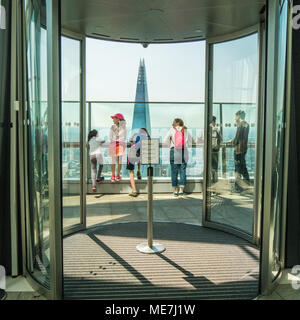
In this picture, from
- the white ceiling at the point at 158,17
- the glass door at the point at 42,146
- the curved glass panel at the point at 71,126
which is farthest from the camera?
the curved glass panel at the point at 71,126

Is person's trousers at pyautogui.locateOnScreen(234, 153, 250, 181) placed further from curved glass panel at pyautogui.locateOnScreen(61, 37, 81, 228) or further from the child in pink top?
the child in pink top

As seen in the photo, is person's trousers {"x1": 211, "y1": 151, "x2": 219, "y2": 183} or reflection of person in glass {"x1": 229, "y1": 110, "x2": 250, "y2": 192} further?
person's trousers {"x1": 211, "y1": 151, "x2": 219, "y2": 183}

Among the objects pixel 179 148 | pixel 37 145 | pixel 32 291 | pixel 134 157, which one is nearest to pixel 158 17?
pixel 37 145

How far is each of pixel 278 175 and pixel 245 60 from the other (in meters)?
1.70

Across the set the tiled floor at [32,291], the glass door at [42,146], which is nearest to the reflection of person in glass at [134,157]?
the glass door at [42,146]

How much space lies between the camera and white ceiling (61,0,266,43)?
306 centimetres

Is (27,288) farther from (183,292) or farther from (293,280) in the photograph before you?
(293,280)

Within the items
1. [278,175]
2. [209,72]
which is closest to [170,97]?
[209,72]

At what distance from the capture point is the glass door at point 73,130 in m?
3.46

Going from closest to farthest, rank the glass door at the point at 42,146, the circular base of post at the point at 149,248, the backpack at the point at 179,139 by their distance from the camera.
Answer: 1. the glass door at the point at 42,146
2. the circular base of post at the point at 149,248
3. the backpack at the point at 179,139

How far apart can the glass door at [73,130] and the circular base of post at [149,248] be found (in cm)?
93

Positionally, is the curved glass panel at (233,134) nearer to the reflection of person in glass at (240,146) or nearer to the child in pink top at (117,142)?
the reflection of person in glass at (240,146)

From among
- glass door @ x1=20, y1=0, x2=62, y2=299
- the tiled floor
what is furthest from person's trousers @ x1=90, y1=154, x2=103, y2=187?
the tiled floor

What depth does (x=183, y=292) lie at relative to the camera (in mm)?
2377
